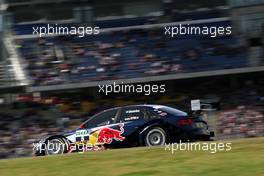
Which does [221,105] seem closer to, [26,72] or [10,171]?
[26,72]

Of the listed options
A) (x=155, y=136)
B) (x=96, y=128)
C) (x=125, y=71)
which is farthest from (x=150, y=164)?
(x=125, y=71)

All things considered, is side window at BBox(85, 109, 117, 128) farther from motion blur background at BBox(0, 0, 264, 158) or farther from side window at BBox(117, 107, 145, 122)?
motion blur background at BBox(0, 0, 264, 158)

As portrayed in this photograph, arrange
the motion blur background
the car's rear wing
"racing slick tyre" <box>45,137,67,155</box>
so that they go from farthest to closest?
1. the motion blur background
2. the car's rear wing
3. "racing slick tyre" <box>45,137,67,155</box>

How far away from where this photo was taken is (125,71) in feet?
78.3

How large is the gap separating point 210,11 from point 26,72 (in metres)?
9.55

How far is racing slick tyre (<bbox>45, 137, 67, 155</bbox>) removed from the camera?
46.9 ft

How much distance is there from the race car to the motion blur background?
19.7ft

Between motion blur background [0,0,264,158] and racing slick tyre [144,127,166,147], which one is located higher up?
motion blur background [0,0,264,158]

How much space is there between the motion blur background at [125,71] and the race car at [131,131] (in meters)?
6.00

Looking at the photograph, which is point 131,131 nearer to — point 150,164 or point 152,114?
point 152,114

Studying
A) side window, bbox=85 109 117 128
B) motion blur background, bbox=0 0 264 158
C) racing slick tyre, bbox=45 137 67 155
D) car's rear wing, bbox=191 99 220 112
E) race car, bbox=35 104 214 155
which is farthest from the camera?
motion blur background, bbox=0 0 264 158

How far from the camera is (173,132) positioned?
546 inches

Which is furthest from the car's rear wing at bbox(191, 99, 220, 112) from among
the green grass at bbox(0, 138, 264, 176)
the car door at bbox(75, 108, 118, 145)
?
the green grass at bbox(0, 138, 264, 176)

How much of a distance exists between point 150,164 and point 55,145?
5.88 meters
